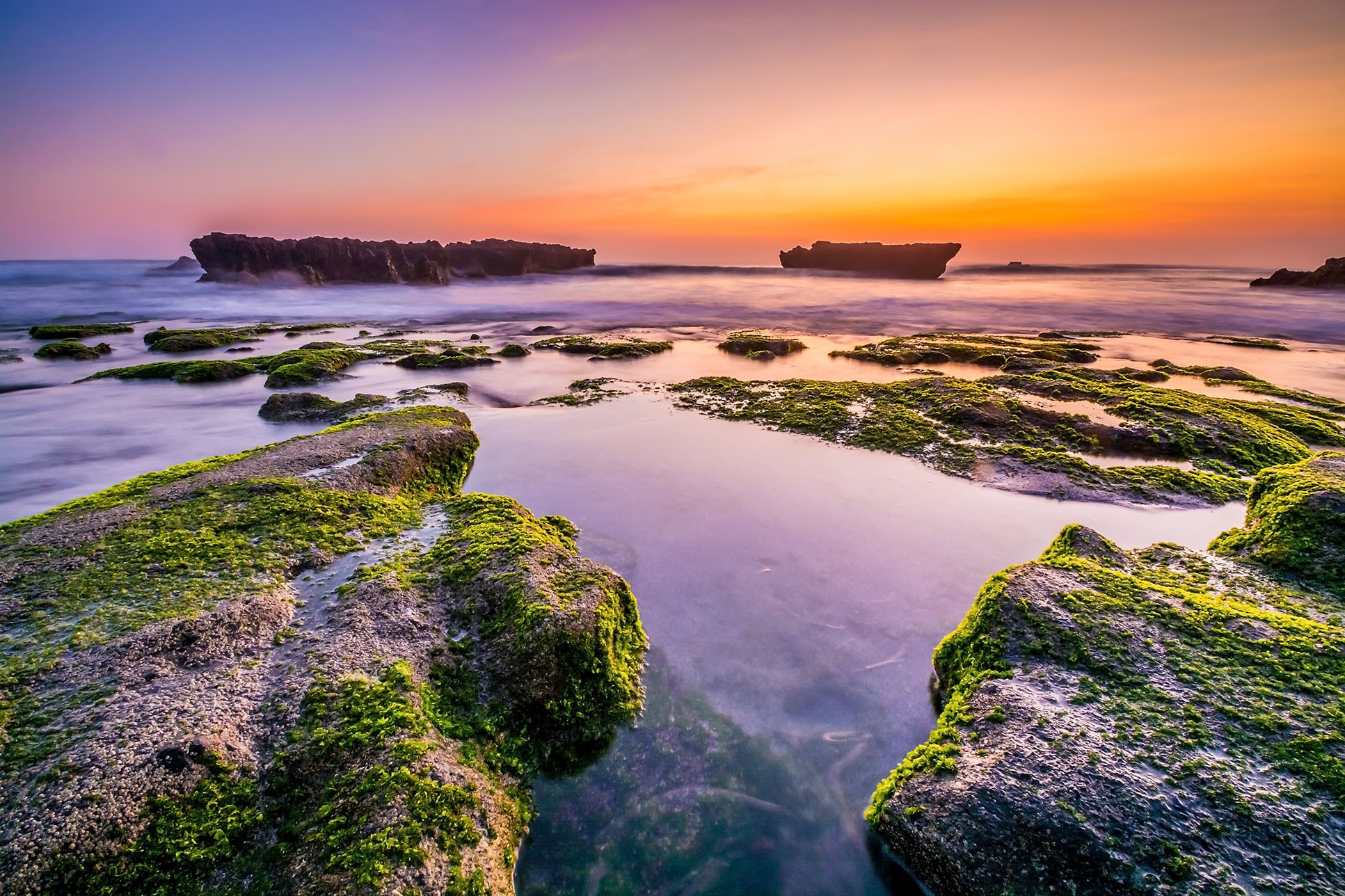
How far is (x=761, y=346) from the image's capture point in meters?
22.9

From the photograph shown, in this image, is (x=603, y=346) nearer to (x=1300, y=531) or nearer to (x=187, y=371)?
(x=187, y=371)

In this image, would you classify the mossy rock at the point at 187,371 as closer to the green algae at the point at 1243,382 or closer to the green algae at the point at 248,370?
the green algae at the point at 248,370

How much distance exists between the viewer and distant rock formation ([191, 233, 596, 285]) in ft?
186

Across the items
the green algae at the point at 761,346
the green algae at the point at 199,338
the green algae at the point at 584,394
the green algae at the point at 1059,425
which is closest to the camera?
the green algae at the point at 1059,425

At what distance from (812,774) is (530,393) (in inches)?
516

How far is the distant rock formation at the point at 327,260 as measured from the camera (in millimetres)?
56750

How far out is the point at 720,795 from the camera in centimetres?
379

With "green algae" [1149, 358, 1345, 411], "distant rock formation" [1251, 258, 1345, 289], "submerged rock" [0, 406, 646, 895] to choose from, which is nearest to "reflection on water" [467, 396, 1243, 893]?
"submerged rock" [0, 406, 646, 895]

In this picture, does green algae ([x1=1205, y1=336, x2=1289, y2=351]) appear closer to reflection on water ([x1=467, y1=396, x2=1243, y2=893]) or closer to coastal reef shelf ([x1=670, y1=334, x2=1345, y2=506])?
coastal reef shelf ([x1=670, y1=334, x2=1345, y2=506])

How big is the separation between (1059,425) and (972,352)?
965 cm

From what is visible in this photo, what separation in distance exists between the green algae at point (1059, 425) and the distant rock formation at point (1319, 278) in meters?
60.6

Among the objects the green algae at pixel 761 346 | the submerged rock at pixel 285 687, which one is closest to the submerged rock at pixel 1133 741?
the submerged rock at pixel 285 687

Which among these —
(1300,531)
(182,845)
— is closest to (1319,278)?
(1300,531)

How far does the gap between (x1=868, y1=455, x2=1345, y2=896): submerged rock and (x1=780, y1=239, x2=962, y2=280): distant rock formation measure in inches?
3302
